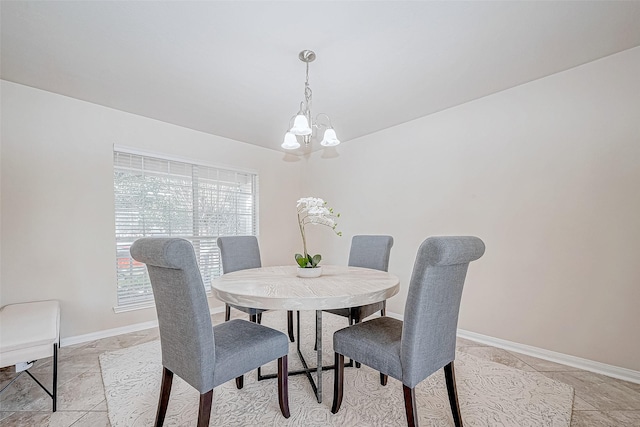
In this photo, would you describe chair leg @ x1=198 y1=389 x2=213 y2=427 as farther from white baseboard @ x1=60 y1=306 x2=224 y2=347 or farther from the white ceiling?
white baseboard @ x1=60 y1=306 x2=224 y2=347

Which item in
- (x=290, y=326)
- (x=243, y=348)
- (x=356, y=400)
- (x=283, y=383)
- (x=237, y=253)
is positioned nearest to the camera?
(x=243, y=348)

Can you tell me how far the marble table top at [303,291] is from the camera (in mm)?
1272

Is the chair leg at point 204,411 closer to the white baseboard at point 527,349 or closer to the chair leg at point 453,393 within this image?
the chair leg at point 453,393

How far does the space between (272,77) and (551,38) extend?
1.97m

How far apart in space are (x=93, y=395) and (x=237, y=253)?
1.37 m

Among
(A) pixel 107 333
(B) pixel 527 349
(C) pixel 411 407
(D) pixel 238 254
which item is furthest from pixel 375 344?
(A) pixel 107 333

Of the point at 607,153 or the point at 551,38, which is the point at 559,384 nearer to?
the point at 607,153

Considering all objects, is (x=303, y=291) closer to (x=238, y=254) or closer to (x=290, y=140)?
(x=290, y=140)

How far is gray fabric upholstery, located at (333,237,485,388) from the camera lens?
3.78 feet

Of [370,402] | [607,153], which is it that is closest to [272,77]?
[370,402]

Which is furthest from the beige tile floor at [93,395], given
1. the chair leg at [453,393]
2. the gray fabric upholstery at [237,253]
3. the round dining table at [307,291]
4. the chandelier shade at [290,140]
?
the chandelier shade at [290,140]

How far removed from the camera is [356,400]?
1.69m

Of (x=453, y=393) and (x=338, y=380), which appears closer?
(x=453, y=393)

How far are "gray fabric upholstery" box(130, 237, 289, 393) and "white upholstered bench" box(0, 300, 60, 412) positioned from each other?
86 cm
